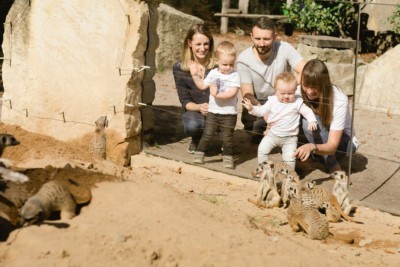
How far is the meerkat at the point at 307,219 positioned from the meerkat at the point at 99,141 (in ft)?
6.67

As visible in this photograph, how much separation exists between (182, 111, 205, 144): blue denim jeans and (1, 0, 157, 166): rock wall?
0.46 m

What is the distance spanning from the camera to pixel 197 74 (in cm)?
705

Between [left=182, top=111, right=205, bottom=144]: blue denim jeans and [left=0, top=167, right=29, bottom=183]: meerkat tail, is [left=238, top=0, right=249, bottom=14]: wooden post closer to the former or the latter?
[left=182, top=111, right=205, bottom=144]: blue denim jeans

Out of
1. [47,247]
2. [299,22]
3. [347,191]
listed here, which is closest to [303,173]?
[347,191]

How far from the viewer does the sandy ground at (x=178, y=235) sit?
4367mm

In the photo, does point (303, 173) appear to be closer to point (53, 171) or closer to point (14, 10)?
point (53, 171)

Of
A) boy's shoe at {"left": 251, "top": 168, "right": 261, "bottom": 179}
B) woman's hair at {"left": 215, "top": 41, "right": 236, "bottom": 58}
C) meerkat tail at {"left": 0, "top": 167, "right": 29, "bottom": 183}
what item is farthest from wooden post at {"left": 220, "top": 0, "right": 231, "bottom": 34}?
meerkat tail at {"left": 0, "top": 167, "right": 29, "bottom": 183}

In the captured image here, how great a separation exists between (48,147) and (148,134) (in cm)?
104

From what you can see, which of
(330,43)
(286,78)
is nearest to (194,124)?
(286,78)

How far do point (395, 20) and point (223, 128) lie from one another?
5.96 m

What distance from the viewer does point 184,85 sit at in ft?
23.4

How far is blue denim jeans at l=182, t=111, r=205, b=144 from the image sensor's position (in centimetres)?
702

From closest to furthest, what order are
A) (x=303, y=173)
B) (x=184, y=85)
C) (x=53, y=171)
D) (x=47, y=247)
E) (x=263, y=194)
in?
(x=47, y=247), (x=53, y=171), (x=263, y=194), (x=303, y=173), (x=184, y=85)

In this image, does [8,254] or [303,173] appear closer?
[8,254]
